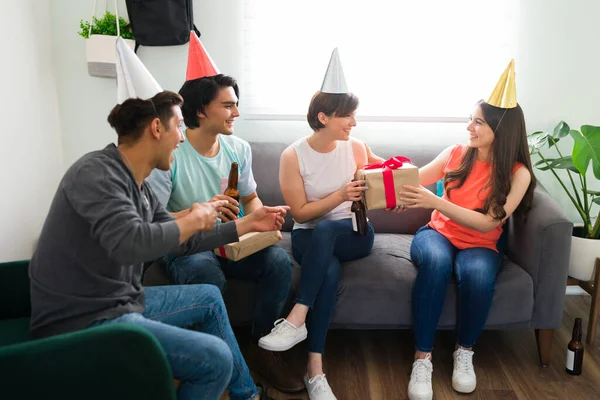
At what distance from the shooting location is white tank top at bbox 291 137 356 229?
2.41m

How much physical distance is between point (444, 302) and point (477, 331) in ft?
0.54

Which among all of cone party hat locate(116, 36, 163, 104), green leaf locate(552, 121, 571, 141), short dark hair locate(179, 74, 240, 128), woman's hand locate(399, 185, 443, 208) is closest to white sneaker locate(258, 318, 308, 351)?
woman's hand locate(399, 185, 443, 208)

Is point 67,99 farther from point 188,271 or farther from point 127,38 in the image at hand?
point 188,271

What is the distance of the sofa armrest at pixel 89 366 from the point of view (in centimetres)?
133

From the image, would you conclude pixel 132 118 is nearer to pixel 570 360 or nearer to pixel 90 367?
pixel 90 367

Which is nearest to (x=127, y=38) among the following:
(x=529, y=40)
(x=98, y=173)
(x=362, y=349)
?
(x=98, y=173)

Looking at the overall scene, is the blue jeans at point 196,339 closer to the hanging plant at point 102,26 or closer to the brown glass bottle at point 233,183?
the brown glass bottle at point 233,183

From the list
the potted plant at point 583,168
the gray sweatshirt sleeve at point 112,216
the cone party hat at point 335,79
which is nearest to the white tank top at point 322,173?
the cone party hat at point 335,79

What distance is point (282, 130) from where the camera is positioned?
10.1 ft

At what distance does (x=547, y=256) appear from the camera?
2.26 metres

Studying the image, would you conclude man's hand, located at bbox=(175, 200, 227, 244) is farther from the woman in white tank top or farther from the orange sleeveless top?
the orange sleeveless top

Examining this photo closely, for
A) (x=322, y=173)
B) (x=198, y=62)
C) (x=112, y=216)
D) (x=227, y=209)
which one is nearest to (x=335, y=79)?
(x=322, y=173)

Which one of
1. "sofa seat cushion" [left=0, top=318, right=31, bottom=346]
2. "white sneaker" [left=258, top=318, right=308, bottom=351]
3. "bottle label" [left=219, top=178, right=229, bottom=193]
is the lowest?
"white sneaker" [left=258, top=318, right=308, bottom=351]

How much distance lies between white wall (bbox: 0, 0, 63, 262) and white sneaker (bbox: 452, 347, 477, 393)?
1.95 m
